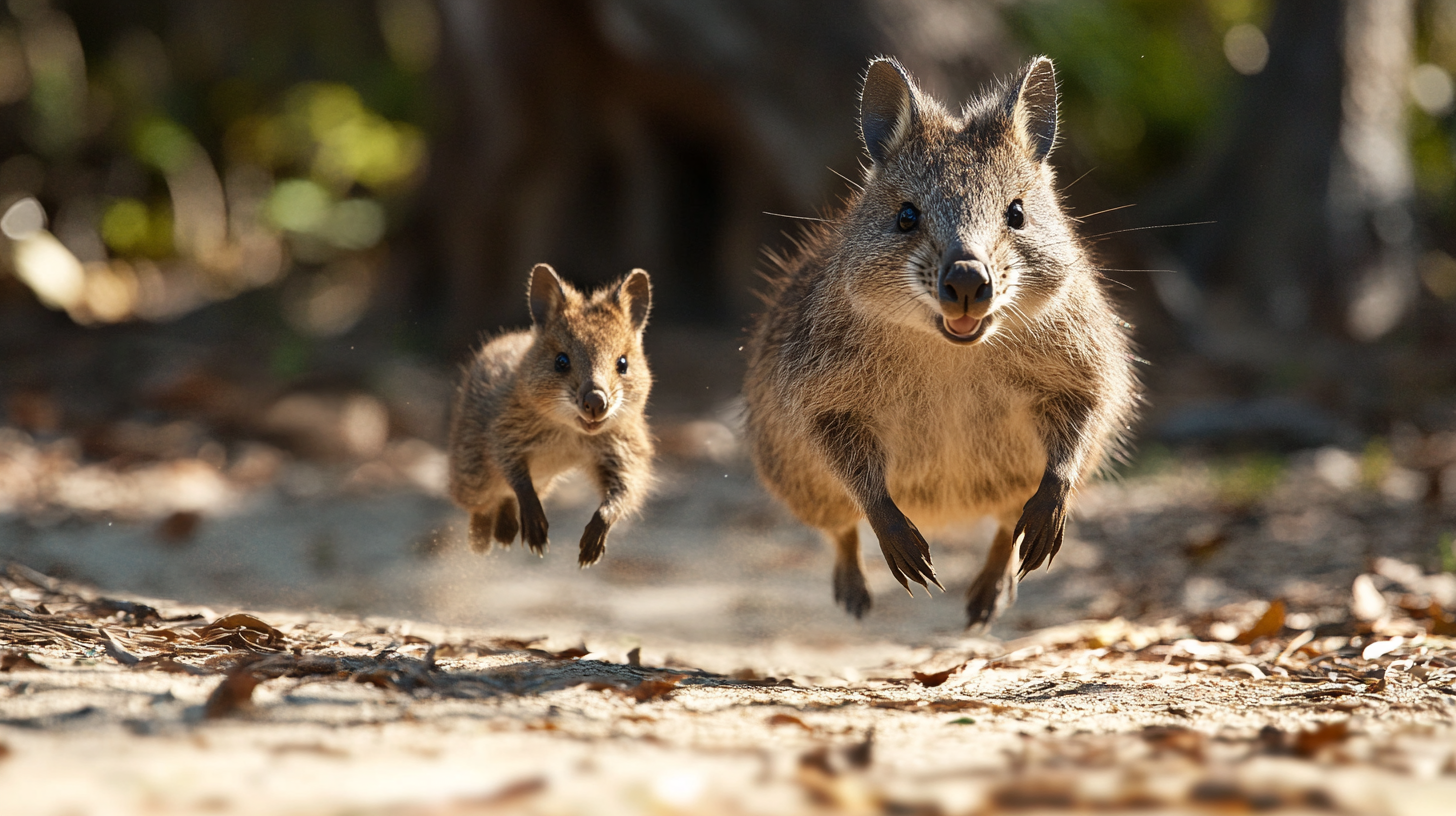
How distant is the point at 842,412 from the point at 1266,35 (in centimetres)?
1043

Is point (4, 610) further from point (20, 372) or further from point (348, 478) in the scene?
point (20, 372)

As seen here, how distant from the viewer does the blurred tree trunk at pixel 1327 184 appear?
39.8 feet

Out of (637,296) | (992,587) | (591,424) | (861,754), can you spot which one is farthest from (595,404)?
(992,587)

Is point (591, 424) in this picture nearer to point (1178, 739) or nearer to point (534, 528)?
point (534, 528)

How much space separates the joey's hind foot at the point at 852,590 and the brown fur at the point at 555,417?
1.13 metres

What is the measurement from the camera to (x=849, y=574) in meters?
5.69

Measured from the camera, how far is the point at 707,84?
1097cm

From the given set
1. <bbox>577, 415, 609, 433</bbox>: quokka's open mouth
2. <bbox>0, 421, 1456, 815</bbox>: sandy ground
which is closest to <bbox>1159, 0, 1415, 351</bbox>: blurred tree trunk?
<bbox>0, 421, 1456, 815</bbox>: sandy ground

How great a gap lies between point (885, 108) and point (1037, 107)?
0.59 metres

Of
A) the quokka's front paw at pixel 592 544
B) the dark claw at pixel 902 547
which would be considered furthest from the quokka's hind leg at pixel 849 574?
the quokka's front paw at pixel 592 544

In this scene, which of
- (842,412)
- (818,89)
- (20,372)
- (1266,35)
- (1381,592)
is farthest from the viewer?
(1266,35)

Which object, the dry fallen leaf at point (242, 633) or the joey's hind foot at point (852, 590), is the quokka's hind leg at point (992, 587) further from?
the dry fallen leaf at point (242, 633)

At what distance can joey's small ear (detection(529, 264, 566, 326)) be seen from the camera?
4531mm

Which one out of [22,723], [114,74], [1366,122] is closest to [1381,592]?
[22,723]
